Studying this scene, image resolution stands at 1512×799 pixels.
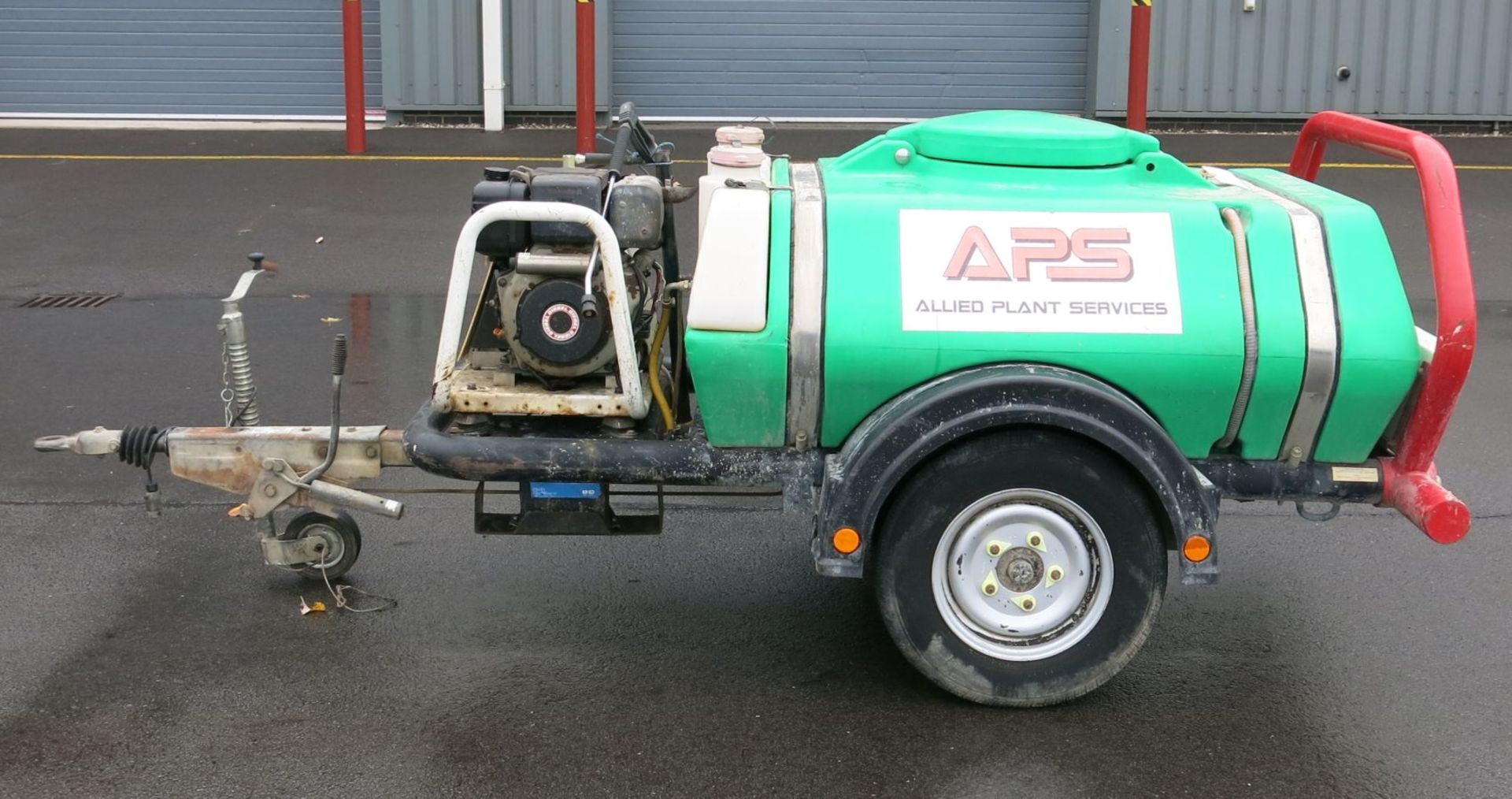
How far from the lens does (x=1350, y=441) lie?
436 cm

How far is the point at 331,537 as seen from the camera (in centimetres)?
513

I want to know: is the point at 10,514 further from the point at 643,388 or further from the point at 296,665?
the point at 643,388

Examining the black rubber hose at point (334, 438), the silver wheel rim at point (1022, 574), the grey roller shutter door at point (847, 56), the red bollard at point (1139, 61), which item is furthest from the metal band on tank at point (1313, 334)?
the grey roller shutter door at point (847, 56)

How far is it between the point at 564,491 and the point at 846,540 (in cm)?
86

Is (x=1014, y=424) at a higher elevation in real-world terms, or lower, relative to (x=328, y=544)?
higher

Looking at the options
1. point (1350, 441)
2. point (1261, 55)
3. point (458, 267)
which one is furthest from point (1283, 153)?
point (458, 267)

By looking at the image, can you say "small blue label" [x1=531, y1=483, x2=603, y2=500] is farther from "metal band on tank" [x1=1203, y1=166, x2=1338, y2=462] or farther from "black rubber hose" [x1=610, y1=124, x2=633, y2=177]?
"metal band on tank" [x1=1203, y1=166, x2=1338, y2=462]

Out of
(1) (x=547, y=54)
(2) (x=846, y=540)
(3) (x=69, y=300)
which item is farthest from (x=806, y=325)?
(1) (x=547, y=54)

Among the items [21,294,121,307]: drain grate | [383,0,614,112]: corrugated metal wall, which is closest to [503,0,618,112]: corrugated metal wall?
[383,0,614,112]: corrugated metal wall

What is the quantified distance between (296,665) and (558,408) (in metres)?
1.10

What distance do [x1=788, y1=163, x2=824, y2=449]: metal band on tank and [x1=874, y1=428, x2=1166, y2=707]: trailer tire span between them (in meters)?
0.34

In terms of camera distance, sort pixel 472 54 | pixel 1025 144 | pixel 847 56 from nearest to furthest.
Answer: pixel 1025 144 < pixel 472 54 < pixel 847 56

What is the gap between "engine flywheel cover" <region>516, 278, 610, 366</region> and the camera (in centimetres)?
450

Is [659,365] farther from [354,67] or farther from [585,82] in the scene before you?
[354,67]
